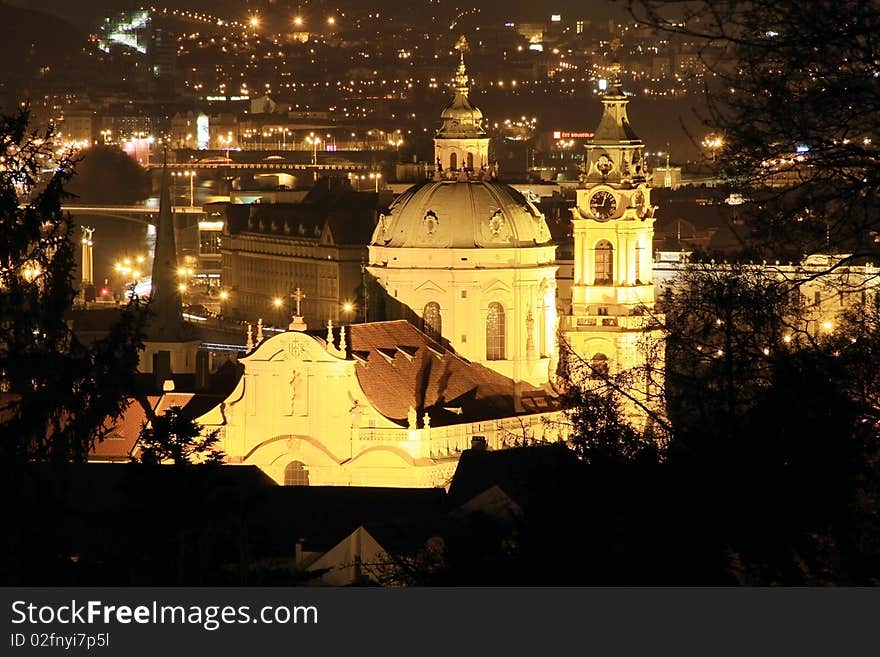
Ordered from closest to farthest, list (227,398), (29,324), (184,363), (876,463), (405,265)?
(876,463) → (29,324) → (227,398) → (405,265) → (184,363)

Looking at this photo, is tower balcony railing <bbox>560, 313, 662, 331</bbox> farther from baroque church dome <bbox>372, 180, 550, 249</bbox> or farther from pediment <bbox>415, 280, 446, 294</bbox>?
pediment <bbox>415, 280, 446, 294</bbox>

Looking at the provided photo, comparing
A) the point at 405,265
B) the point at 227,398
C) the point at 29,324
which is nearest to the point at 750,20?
the point at 29,324

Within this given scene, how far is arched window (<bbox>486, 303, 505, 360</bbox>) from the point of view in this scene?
75375 mm

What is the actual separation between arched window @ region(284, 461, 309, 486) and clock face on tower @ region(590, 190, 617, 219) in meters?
15.1

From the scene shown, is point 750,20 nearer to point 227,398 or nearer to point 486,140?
point 227,398

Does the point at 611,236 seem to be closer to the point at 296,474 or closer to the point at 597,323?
the point at 597,323

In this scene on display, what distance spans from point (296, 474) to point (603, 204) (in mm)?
15528

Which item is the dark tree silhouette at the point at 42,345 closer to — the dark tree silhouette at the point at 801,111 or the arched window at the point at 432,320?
the dark tree silhouette at the point at 801,111

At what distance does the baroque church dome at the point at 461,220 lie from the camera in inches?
2982

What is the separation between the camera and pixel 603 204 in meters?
79.1

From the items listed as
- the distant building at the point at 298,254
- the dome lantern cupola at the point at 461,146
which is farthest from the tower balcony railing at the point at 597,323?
the distant building at the point at 298,254

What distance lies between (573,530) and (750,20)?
7482 millimetres

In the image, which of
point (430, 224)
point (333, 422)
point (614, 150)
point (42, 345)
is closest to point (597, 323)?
point (614, 150)

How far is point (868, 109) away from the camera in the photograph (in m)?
23.4
